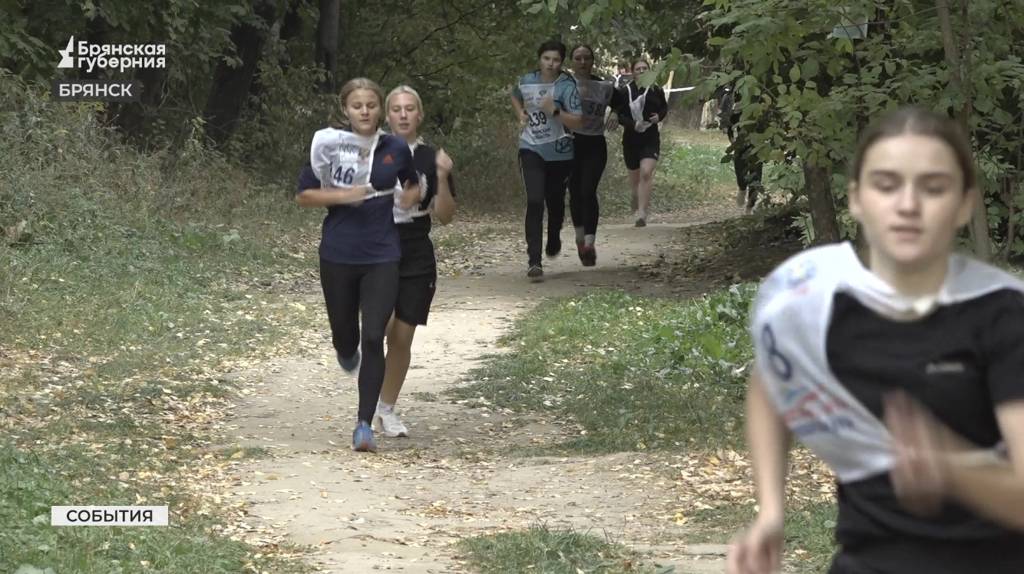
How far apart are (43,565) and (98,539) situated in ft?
1.74

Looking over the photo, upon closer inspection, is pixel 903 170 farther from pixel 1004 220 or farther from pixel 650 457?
pixel 1004 220

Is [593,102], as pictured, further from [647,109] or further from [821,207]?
[647,109]

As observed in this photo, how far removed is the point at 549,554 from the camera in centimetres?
643

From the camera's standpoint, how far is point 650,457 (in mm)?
8547

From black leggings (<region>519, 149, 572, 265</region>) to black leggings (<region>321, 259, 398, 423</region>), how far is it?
6208 mm

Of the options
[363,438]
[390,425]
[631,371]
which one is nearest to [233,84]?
[631,371]

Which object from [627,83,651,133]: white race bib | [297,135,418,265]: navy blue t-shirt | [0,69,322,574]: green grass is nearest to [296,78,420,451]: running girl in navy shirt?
[297,135,418,265]: navy blue t-shirt

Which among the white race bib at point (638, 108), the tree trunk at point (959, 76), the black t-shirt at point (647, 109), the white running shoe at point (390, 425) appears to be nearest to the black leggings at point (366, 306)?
the white running shoe at point (390, 425)

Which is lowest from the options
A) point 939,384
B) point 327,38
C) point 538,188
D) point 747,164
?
point 538,188

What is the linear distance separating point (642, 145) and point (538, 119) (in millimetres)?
6366

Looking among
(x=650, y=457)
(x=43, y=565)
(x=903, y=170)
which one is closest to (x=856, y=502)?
(x=903, y=170)

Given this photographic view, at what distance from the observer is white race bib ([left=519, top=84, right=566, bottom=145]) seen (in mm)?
15070

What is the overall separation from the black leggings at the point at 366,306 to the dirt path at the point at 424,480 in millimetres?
364

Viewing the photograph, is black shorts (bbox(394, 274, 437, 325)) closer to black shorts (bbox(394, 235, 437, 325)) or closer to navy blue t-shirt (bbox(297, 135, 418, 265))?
black shorts (bbox(394, 235, 437, 325))
